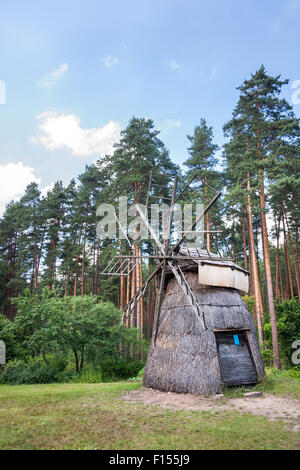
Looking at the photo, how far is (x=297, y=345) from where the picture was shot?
610 inches

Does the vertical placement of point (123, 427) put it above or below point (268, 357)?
below

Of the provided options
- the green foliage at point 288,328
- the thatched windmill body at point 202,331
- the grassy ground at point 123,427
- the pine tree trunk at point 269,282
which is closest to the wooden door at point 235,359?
the thatched windmill body at point 202,331

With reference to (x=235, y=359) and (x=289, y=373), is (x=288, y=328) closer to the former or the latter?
(x=289, y=373)

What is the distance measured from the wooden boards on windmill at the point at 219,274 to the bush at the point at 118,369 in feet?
25.9

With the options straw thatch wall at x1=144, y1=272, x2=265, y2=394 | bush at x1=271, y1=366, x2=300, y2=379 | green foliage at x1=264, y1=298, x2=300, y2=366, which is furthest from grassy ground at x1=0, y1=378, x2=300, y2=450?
green foliage at x1=264, y1=298, x2=300, y2=366

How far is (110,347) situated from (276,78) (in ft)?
59.9

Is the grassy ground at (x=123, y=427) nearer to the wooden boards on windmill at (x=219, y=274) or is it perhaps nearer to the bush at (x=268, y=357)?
the wooden boards on windmill at (x=219, y=274)

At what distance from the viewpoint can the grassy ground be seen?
5484 mm

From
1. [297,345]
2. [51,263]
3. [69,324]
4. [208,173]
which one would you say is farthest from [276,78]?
[51,263]

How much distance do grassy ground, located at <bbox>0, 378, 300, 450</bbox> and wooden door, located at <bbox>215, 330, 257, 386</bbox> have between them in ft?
8.48

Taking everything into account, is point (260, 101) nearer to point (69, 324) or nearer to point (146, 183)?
point (146, 183)

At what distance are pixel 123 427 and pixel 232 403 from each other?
3785 mm

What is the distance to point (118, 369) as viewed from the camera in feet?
51.9

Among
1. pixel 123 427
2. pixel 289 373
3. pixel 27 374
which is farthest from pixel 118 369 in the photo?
pixel 123 427
